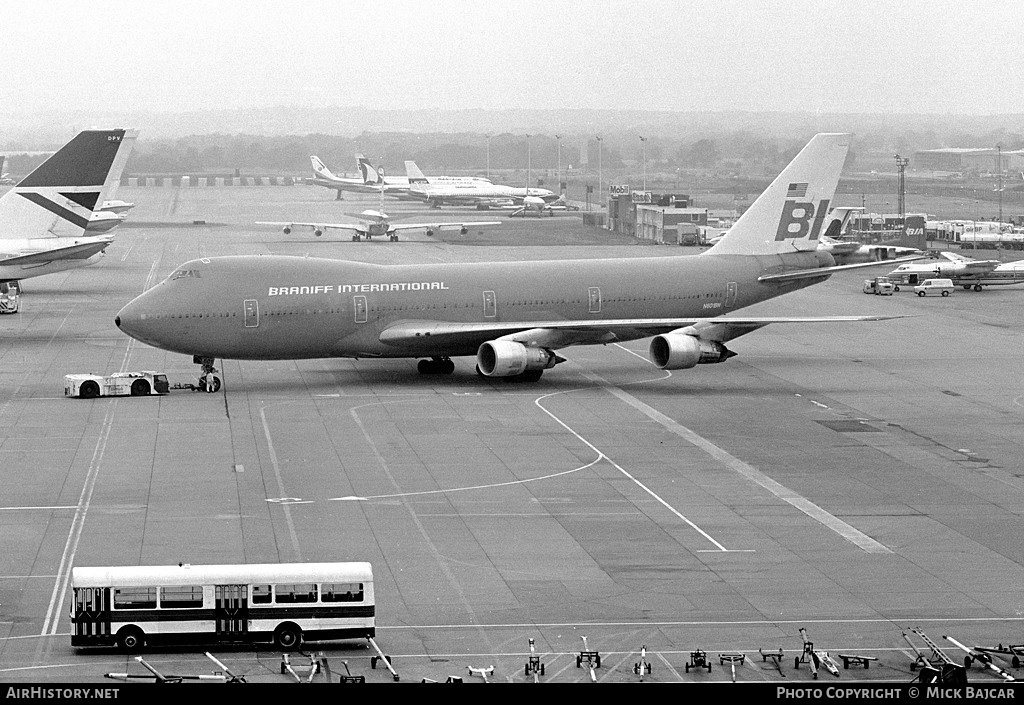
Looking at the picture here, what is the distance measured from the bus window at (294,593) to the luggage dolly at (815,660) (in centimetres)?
791

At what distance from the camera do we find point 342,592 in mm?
24844

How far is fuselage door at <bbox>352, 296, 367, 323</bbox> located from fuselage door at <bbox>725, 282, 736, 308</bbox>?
586 inches

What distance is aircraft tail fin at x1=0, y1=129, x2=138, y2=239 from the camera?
232 ft

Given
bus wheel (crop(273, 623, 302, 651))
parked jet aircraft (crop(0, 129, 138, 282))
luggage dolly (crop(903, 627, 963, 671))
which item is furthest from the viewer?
parked jet aircraft (crop(0, 129, 138, 282))

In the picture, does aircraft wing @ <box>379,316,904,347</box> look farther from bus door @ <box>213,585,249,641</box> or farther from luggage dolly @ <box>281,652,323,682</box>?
luggage dolly @ <box>281,652,323,682</box>

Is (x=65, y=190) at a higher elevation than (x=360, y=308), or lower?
higher

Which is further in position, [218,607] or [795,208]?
[795,208]

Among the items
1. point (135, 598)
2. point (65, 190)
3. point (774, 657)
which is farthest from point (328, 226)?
point (774, 657)

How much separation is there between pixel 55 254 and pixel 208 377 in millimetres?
21653

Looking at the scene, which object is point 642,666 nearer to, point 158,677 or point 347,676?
point 347,676

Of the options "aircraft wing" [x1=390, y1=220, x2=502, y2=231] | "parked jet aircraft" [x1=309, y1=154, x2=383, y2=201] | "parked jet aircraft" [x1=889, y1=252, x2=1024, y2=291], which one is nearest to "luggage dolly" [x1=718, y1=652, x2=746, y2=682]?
"parked jet aircraft" [x1=889, y1=252, x2=1024, y2=291]

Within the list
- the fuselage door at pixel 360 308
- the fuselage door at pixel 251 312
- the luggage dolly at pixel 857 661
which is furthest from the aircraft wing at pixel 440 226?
the luggage dolly at pixel 857 661

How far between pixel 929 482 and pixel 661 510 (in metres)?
7.78
